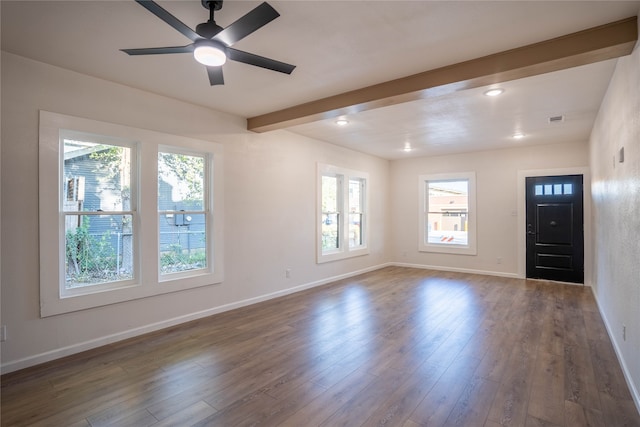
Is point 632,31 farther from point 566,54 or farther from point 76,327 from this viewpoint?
point 76,327

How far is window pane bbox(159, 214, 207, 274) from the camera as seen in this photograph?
12.6 feet

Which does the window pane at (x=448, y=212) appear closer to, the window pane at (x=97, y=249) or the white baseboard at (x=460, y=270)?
the white baseboard at (x=460, y=270)

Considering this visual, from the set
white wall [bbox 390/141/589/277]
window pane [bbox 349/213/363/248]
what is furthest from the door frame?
window pane [bbox 349/213/363/248]

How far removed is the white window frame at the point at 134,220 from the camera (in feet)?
9.38

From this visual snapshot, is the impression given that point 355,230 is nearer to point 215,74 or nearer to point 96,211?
point 96,211

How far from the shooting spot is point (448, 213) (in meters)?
7.34

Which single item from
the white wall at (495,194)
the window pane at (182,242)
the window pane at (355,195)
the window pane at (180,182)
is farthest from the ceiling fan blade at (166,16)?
the white wall at (495,194)

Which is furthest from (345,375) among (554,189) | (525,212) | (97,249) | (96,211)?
(554,189)

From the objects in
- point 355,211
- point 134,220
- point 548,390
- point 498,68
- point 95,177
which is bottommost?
point 548,390

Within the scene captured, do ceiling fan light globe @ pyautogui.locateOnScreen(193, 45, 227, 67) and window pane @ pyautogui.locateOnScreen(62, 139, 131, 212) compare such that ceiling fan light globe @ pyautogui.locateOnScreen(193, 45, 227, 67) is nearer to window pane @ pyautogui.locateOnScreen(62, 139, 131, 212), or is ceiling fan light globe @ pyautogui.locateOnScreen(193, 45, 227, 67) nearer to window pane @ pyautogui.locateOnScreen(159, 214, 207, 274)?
window pane @ pyautogui.locateOnScreen(62, 139, 131, 212)

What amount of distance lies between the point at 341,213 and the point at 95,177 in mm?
4209

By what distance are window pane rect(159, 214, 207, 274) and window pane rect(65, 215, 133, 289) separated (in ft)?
1.27

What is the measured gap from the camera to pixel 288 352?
305cm

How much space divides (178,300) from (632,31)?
4.76 m
